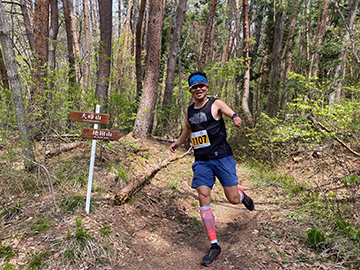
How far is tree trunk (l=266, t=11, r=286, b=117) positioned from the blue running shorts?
8586 mm

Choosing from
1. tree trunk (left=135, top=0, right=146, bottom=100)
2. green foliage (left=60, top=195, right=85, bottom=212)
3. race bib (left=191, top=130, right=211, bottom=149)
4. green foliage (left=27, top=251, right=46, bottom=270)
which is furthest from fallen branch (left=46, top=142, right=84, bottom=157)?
tree trunk (left=135, top=0, right=146, bottom=100)

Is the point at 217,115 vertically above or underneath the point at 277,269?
above

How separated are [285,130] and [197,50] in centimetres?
1722

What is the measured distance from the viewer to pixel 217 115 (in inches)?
122

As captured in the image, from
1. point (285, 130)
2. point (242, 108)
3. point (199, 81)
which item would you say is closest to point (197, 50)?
point (242, 108)

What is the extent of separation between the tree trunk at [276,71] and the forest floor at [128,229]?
289 inches

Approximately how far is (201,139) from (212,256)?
1.53 m

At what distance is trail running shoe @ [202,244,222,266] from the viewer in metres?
2.79

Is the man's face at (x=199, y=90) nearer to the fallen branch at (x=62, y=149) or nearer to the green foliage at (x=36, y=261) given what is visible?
the green foliage at (x=36, y=261)

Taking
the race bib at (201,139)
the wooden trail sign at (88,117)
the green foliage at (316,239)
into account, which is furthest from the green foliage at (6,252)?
the green foliage at (316,239)

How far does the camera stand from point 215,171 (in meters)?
3.15

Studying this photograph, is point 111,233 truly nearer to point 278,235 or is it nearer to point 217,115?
point 217,115

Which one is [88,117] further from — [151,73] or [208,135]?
[151,73]

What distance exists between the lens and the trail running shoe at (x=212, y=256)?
9.14 feet
